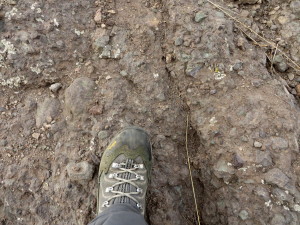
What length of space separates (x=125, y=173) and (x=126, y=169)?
3 centimetres

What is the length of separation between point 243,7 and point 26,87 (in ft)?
6.81

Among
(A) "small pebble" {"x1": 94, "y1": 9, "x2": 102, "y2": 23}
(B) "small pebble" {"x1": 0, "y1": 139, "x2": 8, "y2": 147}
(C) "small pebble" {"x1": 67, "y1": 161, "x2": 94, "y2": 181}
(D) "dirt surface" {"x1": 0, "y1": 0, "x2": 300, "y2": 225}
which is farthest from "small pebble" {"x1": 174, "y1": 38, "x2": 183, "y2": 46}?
(B) "small pebble" {"x1": 0, "y1": 139, "x2": 8, "y2": 147}

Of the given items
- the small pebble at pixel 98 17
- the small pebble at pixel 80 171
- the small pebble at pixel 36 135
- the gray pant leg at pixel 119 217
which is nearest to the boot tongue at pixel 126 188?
the gray pant leg at pixel 119 217

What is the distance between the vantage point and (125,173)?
7.09ft

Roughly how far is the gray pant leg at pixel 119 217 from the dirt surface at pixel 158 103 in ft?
0.74

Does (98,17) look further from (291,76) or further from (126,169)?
(291,76)

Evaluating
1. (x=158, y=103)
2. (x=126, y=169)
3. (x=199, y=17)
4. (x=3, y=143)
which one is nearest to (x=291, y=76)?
(x=199, y=17)

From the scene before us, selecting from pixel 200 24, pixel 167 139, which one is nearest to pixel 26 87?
pixel 167 139

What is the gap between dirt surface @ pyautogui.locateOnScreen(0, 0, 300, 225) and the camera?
80.4 inches

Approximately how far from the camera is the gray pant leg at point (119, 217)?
1721 mm

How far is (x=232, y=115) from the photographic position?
221cm

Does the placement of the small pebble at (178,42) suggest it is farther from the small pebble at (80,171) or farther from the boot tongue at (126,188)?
the small pebble at (80,171)

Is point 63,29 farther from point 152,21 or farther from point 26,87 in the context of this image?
point 152,21

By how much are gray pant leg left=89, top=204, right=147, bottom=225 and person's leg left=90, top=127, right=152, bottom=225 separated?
15 mm
